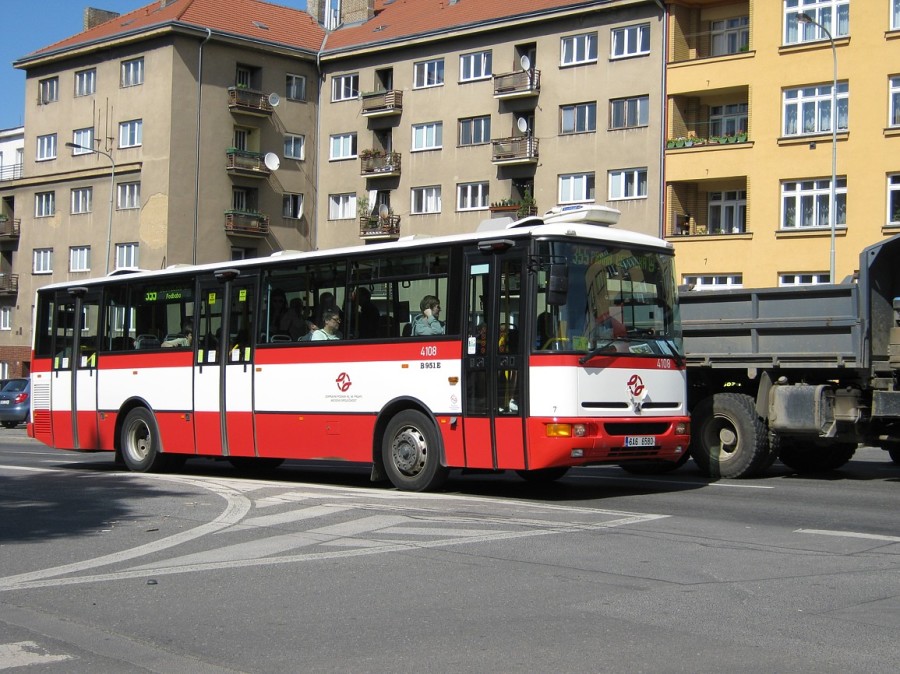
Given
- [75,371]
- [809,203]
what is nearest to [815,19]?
[809,203]

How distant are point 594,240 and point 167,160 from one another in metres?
48.3

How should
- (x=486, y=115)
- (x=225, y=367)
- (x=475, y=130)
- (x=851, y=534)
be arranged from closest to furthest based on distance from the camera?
(x=851, y=534), (x=225, y=367), (x=486, y=115), (x=475, y=130)

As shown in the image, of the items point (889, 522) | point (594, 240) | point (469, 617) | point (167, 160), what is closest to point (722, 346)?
point (594, 240)

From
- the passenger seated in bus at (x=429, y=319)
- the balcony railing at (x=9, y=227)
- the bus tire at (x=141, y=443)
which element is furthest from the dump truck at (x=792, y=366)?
the balcony railing at (x=9, y=227)

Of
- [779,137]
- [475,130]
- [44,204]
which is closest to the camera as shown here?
[779,137]

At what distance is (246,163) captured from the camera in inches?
2414

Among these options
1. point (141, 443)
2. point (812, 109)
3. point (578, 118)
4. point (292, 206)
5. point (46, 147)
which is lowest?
point (141, 443)

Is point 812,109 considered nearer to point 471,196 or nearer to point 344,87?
point 471,196

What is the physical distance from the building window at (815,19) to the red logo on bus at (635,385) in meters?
32.7

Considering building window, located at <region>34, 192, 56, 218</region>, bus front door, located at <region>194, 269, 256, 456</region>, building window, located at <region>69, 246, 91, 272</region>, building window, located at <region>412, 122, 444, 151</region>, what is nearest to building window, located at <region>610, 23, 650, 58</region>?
building window, located at <region>412, 122, 444, 151</region>

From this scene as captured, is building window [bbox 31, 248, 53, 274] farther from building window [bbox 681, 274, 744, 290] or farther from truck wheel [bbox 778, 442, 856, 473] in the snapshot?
truck wheel [bbox 778, 442, 856, 473]

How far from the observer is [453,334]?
1431cm

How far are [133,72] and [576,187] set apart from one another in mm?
24004

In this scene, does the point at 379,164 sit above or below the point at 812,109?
above
